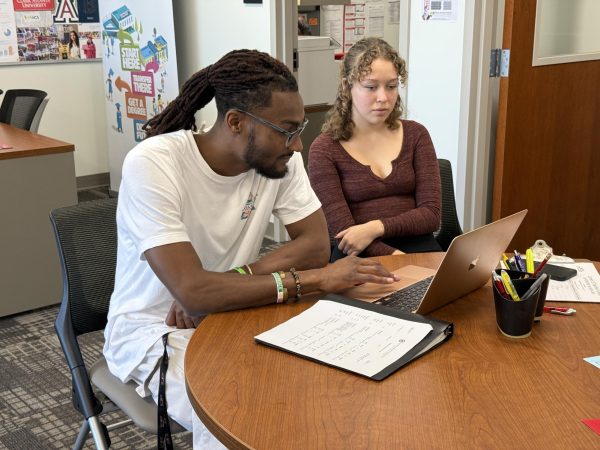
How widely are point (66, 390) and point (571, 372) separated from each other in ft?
6.85

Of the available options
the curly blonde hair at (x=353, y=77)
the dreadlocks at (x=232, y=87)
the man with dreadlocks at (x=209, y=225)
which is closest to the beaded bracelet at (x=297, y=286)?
the man with dreadlocks at (x=209, y=225)

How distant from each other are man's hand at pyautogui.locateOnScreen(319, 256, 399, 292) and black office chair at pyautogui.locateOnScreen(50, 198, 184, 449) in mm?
499

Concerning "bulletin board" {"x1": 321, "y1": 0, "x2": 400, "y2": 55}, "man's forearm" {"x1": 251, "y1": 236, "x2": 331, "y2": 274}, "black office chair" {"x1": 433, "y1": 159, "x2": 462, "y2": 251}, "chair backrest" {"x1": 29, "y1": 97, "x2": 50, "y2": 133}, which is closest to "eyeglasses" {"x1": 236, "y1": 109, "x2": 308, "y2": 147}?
Answer: "man's forearm" {"x1": 251, "y1": 236, "x2": 331, "y2": 274}

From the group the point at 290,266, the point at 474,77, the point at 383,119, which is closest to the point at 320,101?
the point at 474,77

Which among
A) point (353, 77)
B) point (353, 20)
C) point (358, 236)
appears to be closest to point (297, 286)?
point (358, 236)

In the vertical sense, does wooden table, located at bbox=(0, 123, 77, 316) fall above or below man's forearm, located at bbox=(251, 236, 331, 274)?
below

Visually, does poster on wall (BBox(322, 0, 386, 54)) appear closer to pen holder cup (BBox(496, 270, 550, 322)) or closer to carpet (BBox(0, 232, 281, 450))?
carpet (BBox(0, 232, 281, 450))

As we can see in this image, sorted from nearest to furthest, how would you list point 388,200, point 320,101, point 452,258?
point 452,258 → point 388,200 → point 320,101

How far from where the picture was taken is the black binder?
50.2 inches

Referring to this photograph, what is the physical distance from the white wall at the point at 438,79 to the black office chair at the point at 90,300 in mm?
2078

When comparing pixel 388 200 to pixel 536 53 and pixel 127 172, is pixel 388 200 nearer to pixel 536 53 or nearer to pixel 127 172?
pixel 127 172

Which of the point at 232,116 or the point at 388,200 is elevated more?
the point at 232,116

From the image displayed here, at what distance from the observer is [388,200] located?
7.92ft

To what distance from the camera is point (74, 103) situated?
5.91 meters
